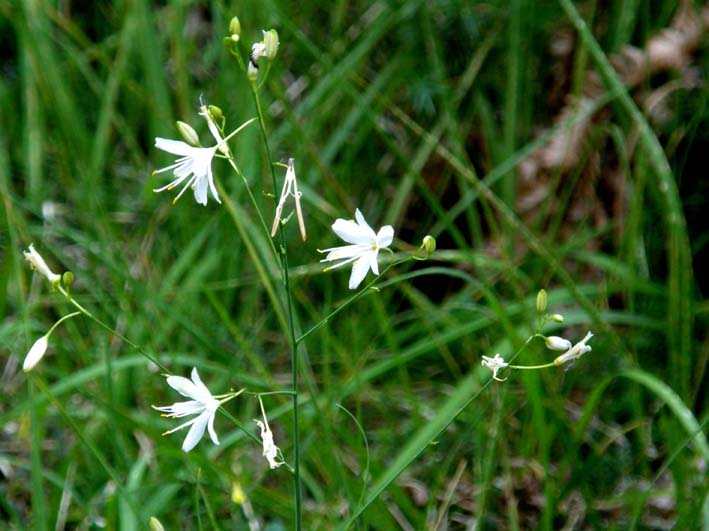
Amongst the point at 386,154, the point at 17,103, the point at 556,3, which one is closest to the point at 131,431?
the point at 386,154

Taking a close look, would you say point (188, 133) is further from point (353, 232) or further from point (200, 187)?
point (353, 232)

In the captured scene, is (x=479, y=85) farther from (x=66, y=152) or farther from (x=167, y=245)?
(x=66, y=152)

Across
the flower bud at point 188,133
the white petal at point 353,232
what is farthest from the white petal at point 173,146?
the white petal at point 353,232

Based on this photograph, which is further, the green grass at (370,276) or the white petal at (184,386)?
the green grass at (370,276)

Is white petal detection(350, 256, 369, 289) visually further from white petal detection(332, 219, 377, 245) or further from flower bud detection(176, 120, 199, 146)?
flower bud detection(176, 120, 199, 146)

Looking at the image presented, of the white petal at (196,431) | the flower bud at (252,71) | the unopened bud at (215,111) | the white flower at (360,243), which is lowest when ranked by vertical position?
the white petal at (196,431)

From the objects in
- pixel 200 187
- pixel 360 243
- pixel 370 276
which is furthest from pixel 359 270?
pixel 370 276

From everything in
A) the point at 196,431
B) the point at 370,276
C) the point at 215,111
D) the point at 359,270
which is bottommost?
the point at 370,276

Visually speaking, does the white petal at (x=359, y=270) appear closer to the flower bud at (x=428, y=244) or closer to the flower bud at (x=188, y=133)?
the flower bud at (x=428, y=244)
